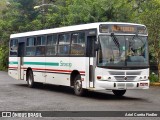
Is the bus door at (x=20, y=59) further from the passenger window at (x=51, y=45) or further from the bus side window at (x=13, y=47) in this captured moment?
the passenger window at (x=51, y=45)

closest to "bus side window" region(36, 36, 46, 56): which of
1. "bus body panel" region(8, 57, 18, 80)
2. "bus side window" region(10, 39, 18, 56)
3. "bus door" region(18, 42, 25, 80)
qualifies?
"bus door" region(18, 42, 25, 80)

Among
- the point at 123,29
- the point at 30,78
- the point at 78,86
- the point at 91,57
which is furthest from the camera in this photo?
the point at 30,78

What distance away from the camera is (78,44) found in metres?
18.6

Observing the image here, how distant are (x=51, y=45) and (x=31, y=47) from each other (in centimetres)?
287

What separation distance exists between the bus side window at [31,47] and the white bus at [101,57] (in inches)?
104

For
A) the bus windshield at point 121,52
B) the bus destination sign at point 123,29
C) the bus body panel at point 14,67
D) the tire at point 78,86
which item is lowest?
the tire at point 78,86

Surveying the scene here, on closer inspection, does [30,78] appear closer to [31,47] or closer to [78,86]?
[31,47]

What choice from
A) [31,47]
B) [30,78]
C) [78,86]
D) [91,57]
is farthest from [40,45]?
[91,57]

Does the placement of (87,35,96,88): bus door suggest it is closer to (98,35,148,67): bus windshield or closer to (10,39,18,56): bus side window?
(98,35,148,67): bus windshield

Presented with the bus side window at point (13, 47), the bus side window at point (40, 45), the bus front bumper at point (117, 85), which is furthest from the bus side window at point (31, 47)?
the bus front bumper at point (117, 85)

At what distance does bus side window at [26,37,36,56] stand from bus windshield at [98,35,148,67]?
7.22 m

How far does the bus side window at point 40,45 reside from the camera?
2222cm

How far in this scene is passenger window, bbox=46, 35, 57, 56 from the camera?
20.8 meters

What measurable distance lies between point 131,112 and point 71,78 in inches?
254
